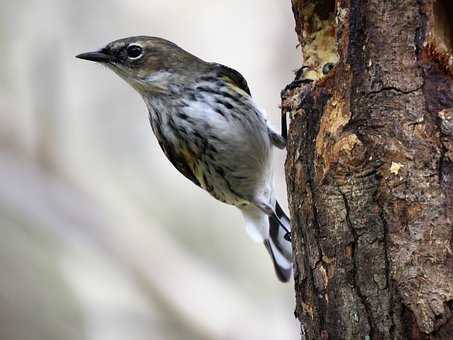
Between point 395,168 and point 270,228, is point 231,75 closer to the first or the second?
point 270,228

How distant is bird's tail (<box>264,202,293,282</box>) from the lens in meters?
4.86

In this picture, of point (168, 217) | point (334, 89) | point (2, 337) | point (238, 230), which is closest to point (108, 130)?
point (168, 217)

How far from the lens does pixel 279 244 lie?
5.02 m

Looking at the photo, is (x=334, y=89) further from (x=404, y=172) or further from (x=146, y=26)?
(x=146, y=26)

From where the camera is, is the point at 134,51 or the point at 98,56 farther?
the point at 134,51

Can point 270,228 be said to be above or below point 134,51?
below

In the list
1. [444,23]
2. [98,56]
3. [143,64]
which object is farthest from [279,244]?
[444,23]

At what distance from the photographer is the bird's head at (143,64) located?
4.50m

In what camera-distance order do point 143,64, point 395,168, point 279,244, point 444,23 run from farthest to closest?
point 279,244
point 143,64
point 444,23
point 395,168

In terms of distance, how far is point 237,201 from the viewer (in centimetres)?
489

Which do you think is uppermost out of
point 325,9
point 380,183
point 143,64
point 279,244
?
point 325,9

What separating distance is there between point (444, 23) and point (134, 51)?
2322 millimetres

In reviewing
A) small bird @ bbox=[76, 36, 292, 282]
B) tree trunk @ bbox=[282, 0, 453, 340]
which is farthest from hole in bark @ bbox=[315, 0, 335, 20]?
small bird @ bbox=[76, 36, 292, 282]

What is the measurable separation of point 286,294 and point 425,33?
4100mm
